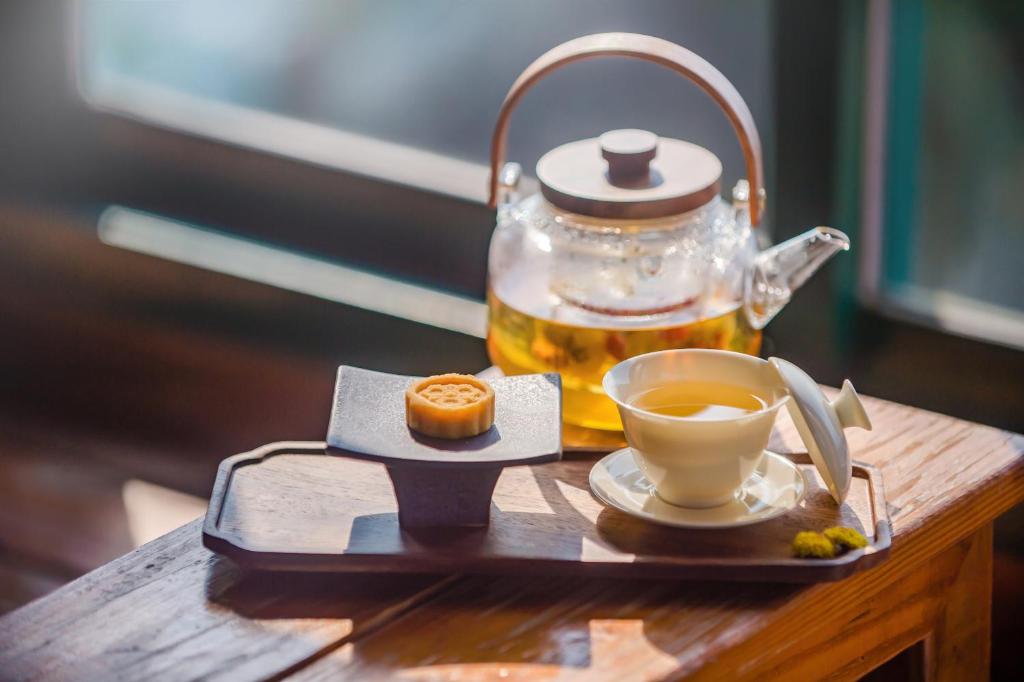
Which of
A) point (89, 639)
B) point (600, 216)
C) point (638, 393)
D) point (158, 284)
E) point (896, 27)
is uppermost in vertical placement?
point (896, 27)

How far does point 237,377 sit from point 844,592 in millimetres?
1690

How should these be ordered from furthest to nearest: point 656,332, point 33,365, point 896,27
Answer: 1. point 33,365
2. point 896,27
3. point 656,332

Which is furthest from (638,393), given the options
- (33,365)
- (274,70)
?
(33,365)

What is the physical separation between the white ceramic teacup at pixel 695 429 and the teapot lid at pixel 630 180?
0.51ft

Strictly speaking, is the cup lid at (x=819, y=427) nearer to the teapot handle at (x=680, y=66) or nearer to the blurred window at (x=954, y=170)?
the teapot handle at (x=680, y=66)

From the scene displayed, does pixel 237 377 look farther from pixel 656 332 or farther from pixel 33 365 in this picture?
pixel 656 332

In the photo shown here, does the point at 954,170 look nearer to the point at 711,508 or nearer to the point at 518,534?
the point at 711,508

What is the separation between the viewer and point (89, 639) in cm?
106

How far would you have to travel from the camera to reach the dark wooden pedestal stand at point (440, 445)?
1068 millimetres

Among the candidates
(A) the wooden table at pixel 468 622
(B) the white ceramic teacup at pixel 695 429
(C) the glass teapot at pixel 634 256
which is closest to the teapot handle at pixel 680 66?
(C) the glass teapot at pixel 634 256

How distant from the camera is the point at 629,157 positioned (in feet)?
4.23

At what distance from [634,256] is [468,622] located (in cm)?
44

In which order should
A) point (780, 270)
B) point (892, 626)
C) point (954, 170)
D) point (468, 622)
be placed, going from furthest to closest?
point (954, 170), point (780, 270), point (892, 626), point (468, 622)

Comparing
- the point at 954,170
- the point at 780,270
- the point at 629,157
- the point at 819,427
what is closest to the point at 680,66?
the point at 629,157
